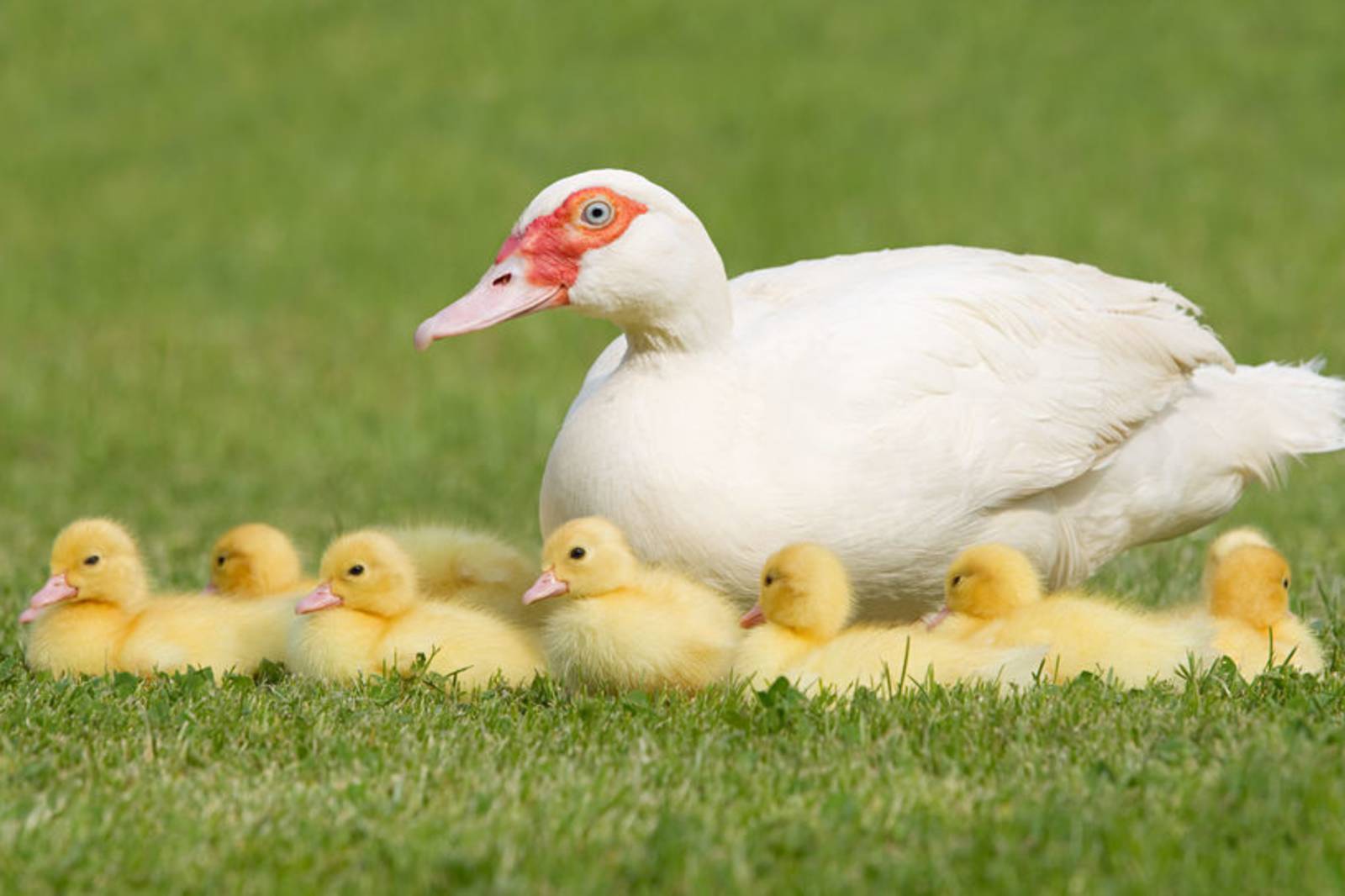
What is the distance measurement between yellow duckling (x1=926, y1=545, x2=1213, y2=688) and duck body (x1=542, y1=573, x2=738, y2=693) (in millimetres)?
710

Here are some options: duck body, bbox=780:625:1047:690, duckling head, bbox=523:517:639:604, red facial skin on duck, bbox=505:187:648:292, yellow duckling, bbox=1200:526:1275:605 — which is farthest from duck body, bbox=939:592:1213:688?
red facial skin on duck, bbox=505:187:648:292

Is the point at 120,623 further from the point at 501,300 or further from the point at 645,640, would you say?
the point at 645,640

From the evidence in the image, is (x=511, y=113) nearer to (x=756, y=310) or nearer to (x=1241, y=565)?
(x=756, y=310)

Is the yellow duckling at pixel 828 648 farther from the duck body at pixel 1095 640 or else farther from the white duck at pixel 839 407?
the white duck at pixel 839 407

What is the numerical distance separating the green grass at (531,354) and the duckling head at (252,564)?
3.08ft

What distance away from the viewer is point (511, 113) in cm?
1911

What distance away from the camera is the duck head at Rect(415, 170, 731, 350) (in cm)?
559

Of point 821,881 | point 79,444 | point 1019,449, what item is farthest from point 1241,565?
point 79,444

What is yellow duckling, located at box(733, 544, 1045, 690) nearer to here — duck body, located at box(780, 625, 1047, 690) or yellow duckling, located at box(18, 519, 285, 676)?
duck body, located at box(780, 625, 1047, 690)

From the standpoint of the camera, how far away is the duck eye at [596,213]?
18.3 feet

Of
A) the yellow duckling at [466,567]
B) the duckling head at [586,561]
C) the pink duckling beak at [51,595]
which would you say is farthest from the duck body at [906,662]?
the pink duckling beak at [51,595]

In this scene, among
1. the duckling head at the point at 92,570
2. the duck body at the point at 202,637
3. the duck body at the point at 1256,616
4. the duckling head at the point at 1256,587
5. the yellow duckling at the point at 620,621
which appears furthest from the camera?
the duckling head at the point at 92,570

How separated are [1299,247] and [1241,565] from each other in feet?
35.5

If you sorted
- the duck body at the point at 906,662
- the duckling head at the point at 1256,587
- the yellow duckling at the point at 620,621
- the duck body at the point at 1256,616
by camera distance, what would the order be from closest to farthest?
the duck body at the point at 906,662 < the yellow duckling at the point at 620,621 < the duck body at the point at 1256,616 < the duckling head at the point at 1256,587
